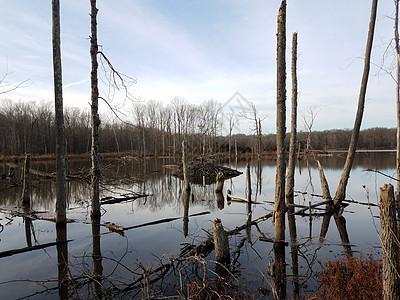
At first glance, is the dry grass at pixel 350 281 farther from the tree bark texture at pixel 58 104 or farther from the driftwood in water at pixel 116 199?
the driftwood in water at pixel 116 199

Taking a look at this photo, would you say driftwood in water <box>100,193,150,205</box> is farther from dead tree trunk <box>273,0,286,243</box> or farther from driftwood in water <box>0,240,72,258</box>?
dead tree trunk <box>273,0,286,243</box>

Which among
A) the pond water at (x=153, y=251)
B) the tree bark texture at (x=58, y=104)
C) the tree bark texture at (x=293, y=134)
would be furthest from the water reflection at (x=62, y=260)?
the tree bark texture at (x=293, y=134)

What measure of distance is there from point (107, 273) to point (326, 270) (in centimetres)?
420

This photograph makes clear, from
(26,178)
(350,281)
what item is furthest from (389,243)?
(26,178)

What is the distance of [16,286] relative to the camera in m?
4.28

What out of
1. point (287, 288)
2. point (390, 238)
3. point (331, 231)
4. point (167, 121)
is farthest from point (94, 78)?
point (167, 121)

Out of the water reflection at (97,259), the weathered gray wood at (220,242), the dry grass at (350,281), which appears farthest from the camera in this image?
the weathered gray wood at (220,242)

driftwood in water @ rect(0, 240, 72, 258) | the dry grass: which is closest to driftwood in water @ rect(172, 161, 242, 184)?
driftwood in water @ rect(0, 240, 72, 258)

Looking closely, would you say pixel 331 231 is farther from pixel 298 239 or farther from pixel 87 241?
pixel 87 241

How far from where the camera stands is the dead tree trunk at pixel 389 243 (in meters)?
2.68

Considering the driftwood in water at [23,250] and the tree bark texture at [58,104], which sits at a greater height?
the tree bark texture at [58,104]

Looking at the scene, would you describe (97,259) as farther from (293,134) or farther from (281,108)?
(293,134)

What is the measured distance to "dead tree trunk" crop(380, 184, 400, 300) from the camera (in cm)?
268

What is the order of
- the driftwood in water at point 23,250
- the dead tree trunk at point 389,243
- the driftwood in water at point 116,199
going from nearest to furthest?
the dead tree trunk at point 389,243 < the driftwood in water at point 23,250 < the driftwood in water at point 116,199
